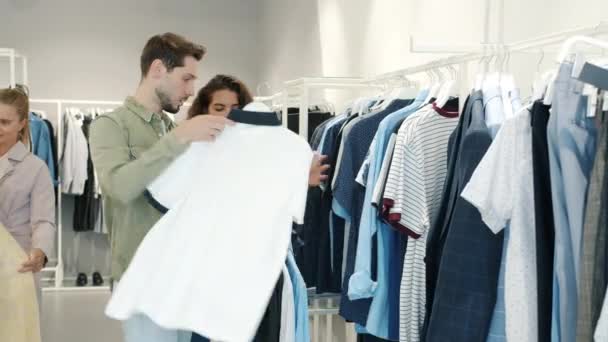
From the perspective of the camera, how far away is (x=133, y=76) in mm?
7871

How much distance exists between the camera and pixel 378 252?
2652 millimetres

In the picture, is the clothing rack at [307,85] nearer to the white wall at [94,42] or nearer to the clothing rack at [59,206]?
the clothing rack at [59,206]

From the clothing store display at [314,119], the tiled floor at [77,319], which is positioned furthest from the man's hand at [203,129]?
the tiled floor at [77,319]

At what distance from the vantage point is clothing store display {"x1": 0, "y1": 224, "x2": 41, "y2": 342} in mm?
2941

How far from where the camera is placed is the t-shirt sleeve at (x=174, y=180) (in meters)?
1.98

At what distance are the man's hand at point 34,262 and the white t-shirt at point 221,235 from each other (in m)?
1.27

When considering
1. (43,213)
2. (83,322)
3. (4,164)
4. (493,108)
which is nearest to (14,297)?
(43,213)

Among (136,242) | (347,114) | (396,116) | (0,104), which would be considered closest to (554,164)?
(396,116)

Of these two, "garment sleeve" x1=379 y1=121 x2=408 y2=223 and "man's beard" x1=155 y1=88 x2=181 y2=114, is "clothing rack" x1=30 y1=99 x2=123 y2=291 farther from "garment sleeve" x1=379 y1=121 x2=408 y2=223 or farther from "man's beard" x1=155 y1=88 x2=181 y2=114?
"garment sleeve" x1=379 y1=121 x2=408 y2=223

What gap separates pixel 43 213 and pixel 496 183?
2.19 metres

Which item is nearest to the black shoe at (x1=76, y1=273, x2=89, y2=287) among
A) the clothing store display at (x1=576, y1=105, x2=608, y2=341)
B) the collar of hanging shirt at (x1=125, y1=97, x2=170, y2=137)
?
the collar of hanging shirt at (x1=125, y1=97, x2=170, y2=137)

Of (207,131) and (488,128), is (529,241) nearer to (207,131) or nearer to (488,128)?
(488,128)

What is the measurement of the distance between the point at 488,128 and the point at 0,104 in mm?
2186

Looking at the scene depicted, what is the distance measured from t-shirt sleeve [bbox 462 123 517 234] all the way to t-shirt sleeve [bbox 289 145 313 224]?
0.42 metres
